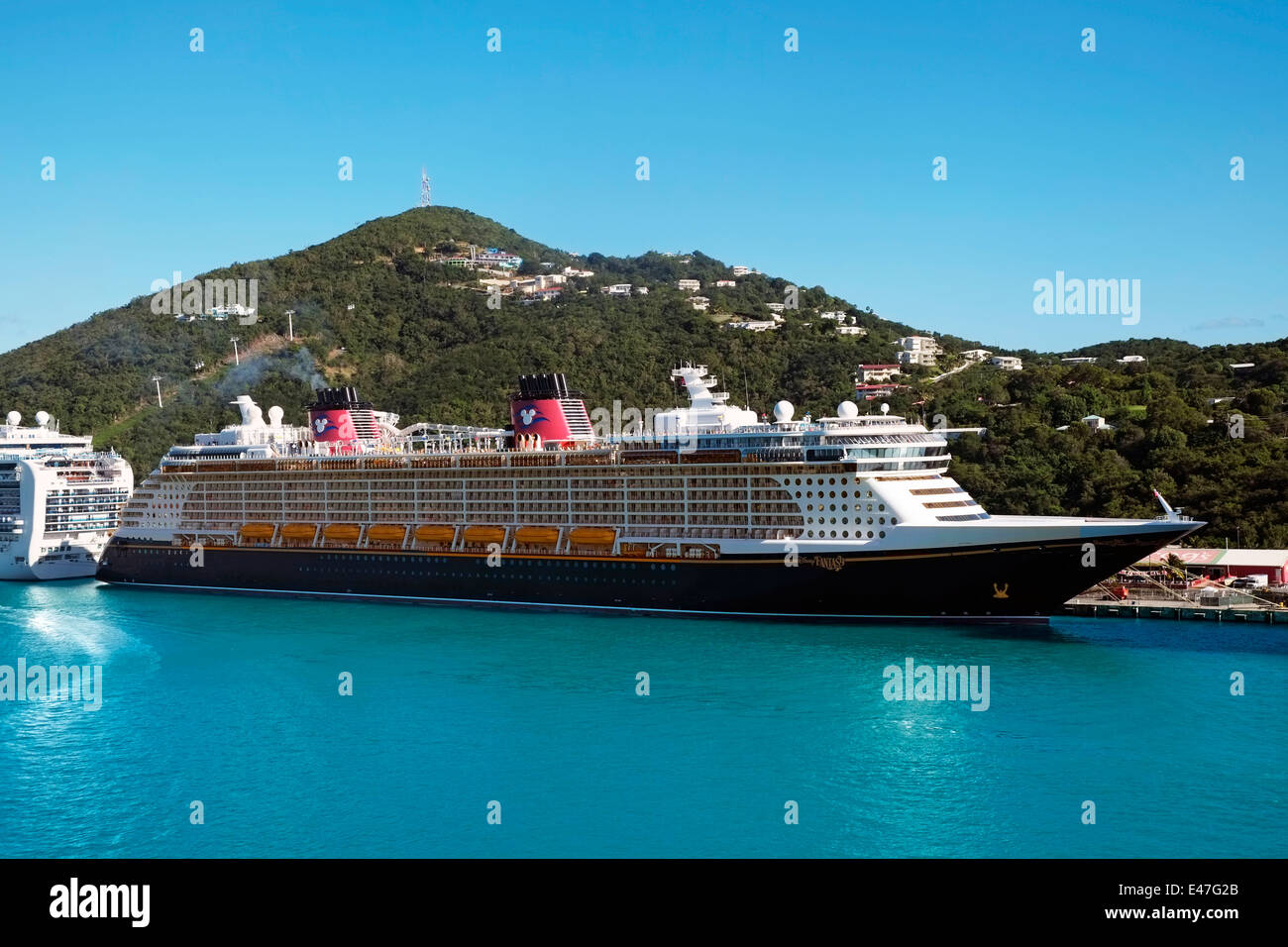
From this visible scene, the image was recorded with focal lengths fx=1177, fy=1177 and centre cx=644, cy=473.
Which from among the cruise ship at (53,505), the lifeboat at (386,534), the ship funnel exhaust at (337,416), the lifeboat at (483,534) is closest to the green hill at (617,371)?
the lifeboat at (483,534)

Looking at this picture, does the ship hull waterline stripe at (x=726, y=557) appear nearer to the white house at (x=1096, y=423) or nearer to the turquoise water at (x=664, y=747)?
the turquoise water at (x=664, y=747)

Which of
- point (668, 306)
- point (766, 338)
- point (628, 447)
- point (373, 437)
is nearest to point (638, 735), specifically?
point (628, 447)

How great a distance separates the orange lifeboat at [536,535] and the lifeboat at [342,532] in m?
7.40

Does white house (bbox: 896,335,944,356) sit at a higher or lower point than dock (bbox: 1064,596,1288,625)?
higher

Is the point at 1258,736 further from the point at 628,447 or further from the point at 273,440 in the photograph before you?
the point at 273,440

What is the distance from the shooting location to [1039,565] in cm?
3145

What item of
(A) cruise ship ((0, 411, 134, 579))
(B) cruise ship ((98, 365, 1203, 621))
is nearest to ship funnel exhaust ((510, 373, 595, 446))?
(B) cruise ship ((98, 365, 1203, 621))

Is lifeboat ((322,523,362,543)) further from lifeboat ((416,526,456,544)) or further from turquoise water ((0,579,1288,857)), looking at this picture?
turquoise water ((0,579,1288,857))

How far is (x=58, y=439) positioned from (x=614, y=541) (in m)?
31.3

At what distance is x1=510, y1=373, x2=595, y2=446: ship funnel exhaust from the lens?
43.2 meters

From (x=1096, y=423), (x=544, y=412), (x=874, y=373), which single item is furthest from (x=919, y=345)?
(x=544, y=412)

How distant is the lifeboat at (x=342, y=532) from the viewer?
4406 cm

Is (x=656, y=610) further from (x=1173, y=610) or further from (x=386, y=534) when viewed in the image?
(x=1173, y=610)

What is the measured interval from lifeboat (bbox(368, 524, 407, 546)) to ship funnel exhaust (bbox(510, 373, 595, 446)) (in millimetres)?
5415
